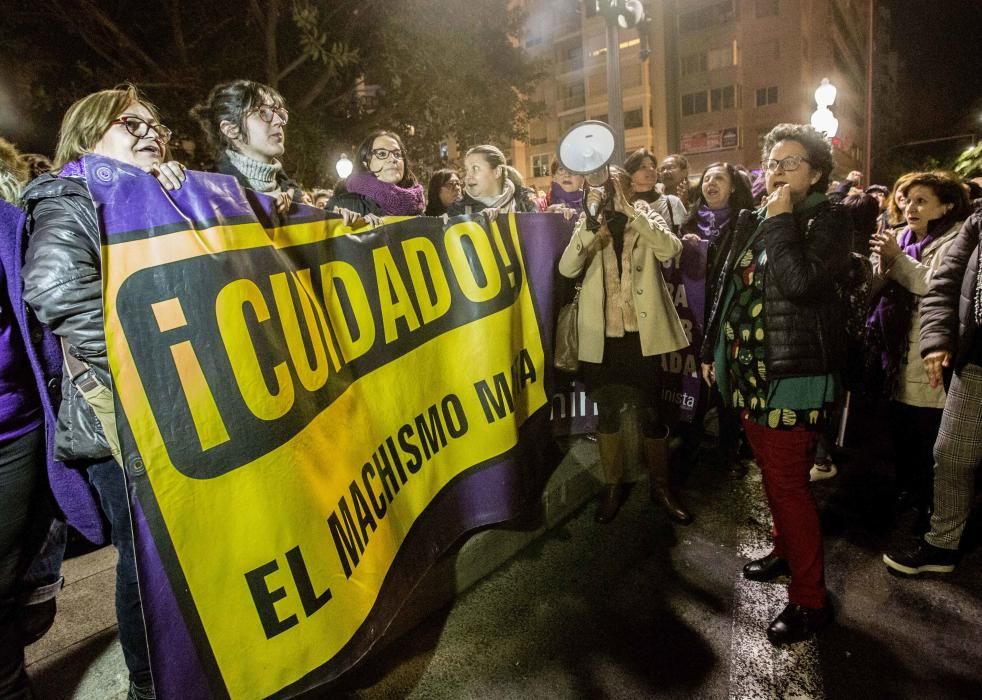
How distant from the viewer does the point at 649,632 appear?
8.70ft

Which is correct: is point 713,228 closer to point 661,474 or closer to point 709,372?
point 709,372

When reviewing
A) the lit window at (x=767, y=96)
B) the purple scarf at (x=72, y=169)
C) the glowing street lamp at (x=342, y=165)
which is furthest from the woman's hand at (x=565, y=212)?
the lit window at (x=767, y=96)

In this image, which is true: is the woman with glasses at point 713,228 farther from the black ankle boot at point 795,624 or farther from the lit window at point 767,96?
the lit window at point 767,96

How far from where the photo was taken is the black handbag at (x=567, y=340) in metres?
3.36

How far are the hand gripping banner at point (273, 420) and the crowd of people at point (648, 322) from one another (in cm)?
19

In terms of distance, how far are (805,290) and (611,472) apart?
6.14 ft

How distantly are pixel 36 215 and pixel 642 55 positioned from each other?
9.35 meters

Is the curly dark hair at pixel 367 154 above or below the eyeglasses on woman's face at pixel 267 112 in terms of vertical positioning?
below

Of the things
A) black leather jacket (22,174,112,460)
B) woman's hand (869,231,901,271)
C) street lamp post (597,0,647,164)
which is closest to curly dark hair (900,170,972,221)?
woman's hand (869,231,901,271)

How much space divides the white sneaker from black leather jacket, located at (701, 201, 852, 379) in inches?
84.8

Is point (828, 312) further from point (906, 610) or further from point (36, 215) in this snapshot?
point (36, 215)

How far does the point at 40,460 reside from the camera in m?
2.01

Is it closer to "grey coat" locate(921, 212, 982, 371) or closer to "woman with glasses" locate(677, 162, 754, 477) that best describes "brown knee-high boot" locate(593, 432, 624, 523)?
"woman with glasses" locate(677, 162, 754, 477)

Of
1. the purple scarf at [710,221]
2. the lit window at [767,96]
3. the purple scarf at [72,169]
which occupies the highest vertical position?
the lit window at [767,96]
